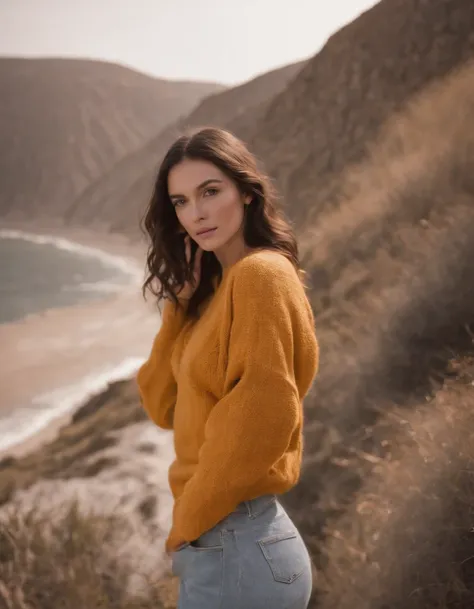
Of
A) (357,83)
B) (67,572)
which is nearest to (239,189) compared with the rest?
(67,572)

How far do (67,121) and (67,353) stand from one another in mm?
71684

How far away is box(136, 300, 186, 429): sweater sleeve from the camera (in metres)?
1.89

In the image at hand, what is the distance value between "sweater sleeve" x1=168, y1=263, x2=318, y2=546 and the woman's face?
28 centimetres

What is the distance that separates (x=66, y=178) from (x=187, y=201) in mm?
71589

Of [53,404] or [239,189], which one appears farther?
[53,404]

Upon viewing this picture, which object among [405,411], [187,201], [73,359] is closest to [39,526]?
[405,411]

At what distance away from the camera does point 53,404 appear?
10906 mm

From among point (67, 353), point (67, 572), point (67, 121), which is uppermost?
point (67, 572)

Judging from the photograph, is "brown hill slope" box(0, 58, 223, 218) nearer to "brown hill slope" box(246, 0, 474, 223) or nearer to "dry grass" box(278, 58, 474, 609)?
"brown hill slope" box(246, 0, 474, 223)

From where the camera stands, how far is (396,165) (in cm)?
665

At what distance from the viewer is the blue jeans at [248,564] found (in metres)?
1.28

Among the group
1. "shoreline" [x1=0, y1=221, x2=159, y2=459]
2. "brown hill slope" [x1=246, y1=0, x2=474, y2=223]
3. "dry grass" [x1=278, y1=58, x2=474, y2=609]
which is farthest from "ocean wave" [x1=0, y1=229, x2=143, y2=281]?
"dry grass" [x1=278, y1=58, x2=474, y2=609]

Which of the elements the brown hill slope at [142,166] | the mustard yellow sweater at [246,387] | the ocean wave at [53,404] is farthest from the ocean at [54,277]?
the mustard yellow sweater at [246,387]

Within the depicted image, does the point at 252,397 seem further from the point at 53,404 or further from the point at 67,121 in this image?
the point at 67,121
